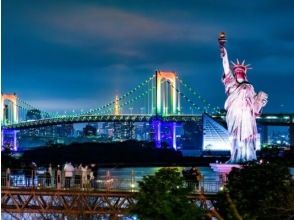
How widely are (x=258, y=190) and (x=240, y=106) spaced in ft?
67.8

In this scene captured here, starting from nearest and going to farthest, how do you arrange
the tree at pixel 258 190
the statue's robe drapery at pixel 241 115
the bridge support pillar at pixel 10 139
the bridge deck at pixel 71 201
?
1. the tree at pixel 258 190
2. the bridge deck at pixel 71 201
3. the statue's robe drapery at pixel 241 115
4. the bridge support pillar at pixel 10 139

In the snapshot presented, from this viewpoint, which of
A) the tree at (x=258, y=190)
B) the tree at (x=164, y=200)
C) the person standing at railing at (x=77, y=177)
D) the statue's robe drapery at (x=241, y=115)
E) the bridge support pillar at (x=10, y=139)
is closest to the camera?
the tree at (x=164, y=200)

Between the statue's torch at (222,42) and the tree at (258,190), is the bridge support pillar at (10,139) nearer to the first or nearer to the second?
the statue's torch at (222,42)

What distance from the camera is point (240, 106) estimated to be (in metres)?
38.1

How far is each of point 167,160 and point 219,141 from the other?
696 cm

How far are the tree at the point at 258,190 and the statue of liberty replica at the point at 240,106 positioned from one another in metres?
19.4

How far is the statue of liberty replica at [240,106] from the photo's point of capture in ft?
124

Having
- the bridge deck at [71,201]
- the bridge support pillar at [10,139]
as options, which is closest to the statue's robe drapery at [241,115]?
the bridge deck at [71,201]

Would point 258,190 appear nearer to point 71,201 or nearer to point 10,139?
point 71,201

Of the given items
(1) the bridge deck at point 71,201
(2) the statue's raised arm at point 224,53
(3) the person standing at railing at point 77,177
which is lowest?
(1) the bridge deck at point 71,201

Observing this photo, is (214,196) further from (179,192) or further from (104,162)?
(104,162)

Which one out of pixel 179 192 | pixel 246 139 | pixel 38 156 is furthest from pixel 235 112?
pixel 38 156

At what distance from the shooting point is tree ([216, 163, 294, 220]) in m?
16.8

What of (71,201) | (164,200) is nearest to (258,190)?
(164,200)
